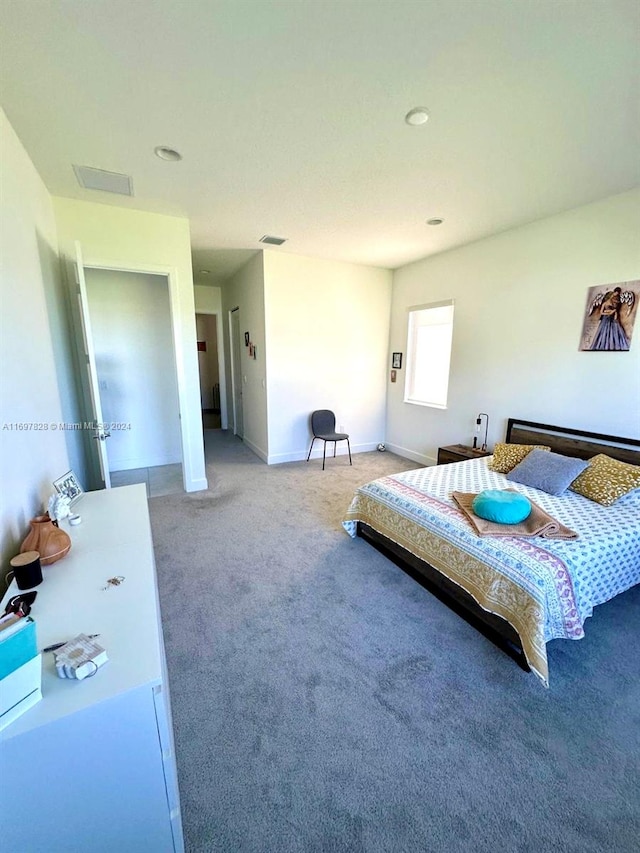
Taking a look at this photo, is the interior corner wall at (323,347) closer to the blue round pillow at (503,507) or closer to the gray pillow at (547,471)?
the gray pillow at (547,471)

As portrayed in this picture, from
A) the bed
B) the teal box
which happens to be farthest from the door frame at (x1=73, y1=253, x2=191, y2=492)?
the teal box

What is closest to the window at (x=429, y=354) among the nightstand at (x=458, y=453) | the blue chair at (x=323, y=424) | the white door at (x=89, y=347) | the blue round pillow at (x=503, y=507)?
the nightstand at (x=458, y=453)

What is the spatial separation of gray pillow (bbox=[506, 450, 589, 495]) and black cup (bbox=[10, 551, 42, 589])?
3004 millimetres

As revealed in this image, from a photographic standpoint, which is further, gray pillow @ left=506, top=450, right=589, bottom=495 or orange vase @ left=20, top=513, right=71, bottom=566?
gray pillow @ left=506, top=450, right=589, bottom=495

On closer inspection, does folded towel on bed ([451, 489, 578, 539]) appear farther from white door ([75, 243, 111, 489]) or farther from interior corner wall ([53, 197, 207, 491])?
interior corner wall ([53, 197, 207, 491])

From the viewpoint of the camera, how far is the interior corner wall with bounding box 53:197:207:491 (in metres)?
2.97

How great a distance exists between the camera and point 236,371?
602 cm

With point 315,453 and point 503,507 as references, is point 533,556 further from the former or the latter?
point 315,453

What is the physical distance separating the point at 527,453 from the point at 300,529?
82.2 inches

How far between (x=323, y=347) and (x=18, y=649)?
439 centimetres

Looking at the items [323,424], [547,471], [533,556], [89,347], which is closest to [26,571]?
[89,347]

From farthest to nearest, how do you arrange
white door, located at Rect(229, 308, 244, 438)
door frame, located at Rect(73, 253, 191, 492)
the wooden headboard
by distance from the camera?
white door, located at Rect(229, 308, 244, 438) < door frame, located at Rect(73, 253, 191, 492) < the wooden headboard

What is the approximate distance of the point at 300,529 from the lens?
302 centimetres

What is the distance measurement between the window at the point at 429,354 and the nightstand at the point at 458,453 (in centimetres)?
70
